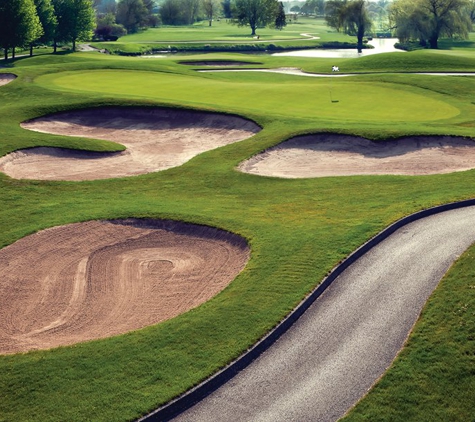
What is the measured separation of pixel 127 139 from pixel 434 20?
9610cm

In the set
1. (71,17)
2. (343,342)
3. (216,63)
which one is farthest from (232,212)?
(71,17)

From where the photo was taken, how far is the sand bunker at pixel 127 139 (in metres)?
38.8

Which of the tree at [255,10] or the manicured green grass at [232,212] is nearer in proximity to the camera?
the manicured green grass at [232,212]

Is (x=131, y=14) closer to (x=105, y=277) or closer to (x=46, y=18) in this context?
(x=46, y=18)

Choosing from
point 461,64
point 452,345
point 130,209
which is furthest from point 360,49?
point 452,345

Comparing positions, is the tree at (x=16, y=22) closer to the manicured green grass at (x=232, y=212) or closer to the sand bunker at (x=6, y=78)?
the sand bunker at (x=6, y=78)

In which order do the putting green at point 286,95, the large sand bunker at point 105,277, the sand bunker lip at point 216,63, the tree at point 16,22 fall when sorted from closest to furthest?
the large sand bunker at point 105,277, the putting green at point 286,95, the tree at point 16,22, the sand bunker lip at point 216,63

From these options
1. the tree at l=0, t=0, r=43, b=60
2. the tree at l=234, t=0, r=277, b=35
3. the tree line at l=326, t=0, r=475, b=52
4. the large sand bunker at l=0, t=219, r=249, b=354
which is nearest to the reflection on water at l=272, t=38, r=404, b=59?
the tree line at l=326, t=0, r=475, b=52

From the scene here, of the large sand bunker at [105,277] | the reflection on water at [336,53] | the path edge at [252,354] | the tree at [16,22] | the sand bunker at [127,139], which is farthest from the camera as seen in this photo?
the reflection on water at [336,53]

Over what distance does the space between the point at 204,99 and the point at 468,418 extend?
44.5 meters

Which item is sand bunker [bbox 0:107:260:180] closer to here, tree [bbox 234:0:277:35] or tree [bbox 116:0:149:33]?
tree [bbox 234:0:277:35]

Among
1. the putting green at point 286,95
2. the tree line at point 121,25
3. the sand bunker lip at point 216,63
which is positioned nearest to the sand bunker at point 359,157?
the putting green at point 286,95

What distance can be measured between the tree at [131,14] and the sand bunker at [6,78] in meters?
118

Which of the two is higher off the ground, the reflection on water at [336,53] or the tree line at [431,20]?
the tree line at [431,20]
